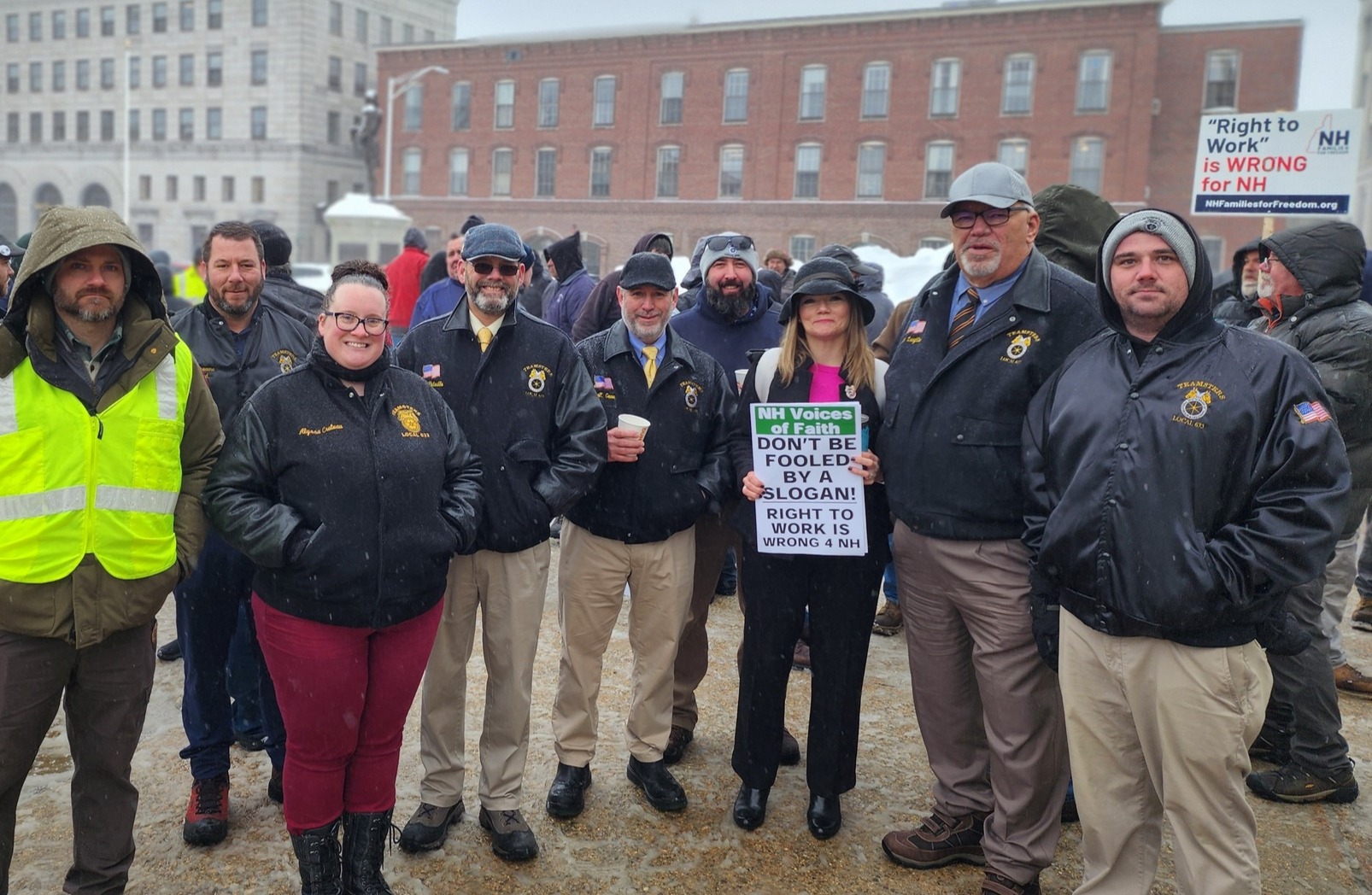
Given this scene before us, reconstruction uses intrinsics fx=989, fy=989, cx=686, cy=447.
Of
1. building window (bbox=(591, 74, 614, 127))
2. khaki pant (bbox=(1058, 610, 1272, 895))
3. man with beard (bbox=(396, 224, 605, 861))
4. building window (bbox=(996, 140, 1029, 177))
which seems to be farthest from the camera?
building window (bbox=(591, 74, 614, 127))

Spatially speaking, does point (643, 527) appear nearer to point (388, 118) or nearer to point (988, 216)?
point (988, 216)

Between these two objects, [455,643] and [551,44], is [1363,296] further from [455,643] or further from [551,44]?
[551,44]

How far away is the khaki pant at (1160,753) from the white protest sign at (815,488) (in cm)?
96

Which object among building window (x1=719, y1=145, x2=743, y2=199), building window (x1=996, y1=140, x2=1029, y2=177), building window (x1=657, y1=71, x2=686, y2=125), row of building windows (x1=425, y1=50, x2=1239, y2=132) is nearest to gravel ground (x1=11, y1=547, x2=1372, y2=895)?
building window (x1=996, y1=140, x2=1029, y2=177)

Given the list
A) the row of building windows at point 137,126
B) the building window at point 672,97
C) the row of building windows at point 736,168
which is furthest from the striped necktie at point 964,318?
the row of building windows at point 137,126

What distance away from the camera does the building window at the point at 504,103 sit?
4866 cm

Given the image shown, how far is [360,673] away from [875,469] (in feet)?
6.81

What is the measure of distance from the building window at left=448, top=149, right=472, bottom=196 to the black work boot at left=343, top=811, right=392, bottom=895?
49900mm

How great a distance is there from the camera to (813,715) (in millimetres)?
4168

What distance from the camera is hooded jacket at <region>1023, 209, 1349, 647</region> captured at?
2887mm

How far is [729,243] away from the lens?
5227 mm

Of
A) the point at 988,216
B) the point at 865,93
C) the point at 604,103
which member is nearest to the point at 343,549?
the point at 988,216

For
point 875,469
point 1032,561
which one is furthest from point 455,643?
point 1032,561

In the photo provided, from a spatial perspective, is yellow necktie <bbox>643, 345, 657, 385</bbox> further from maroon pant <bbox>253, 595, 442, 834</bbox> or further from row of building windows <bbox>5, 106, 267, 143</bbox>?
row of building windows <bbox>5, 106, 267, 143</bbox>
